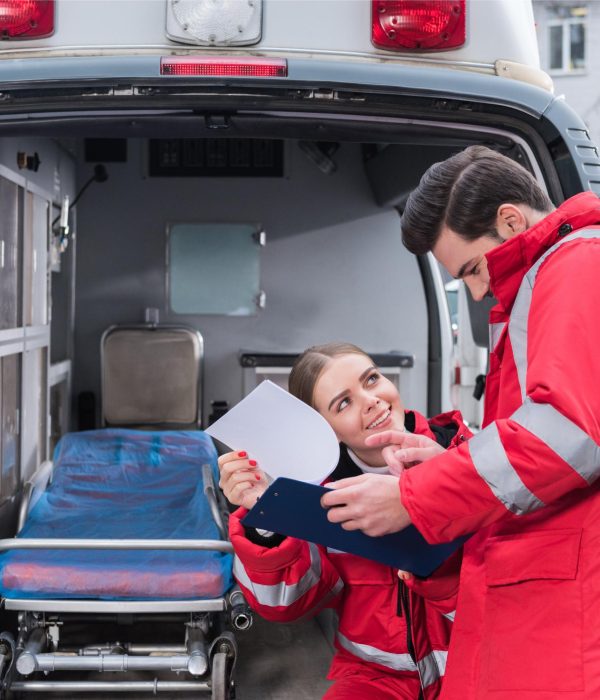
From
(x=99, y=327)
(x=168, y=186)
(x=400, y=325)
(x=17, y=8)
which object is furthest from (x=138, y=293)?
(x=17, y=8)

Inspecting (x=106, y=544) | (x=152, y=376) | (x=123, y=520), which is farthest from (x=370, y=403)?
(x=152, y=376)

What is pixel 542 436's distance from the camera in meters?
1.39

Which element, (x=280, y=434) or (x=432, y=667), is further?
(x=432, y=667)

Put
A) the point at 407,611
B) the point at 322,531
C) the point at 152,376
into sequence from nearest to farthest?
the point at 322,531 → the point at 407,611 → the point at 152,376

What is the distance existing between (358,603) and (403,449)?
55 centimetres

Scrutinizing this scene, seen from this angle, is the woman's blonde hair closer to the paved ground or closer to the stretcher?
the stretcher

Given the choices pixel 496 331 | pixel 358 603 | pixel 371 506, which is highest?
pixel 496 331

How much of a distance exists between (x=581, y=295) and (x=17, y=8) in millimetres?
1613

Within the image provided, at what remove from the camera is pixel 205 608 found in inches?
120

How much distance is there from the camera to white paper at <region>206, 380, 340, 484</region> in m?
1.67

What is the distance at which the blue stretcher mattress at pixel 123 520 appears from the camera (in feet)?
10.1

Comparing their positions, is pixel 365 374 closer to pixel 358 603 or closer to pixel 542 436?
pixel 358 603

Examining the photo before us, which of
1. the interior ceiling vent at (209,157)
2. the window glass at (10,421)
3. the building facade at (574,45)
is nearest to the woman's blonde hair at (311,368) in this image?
the window glass at (10,421)

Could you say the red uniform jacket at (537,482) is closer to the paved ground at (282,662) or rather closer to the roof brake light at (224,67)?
the roof brake light at (224,67)
